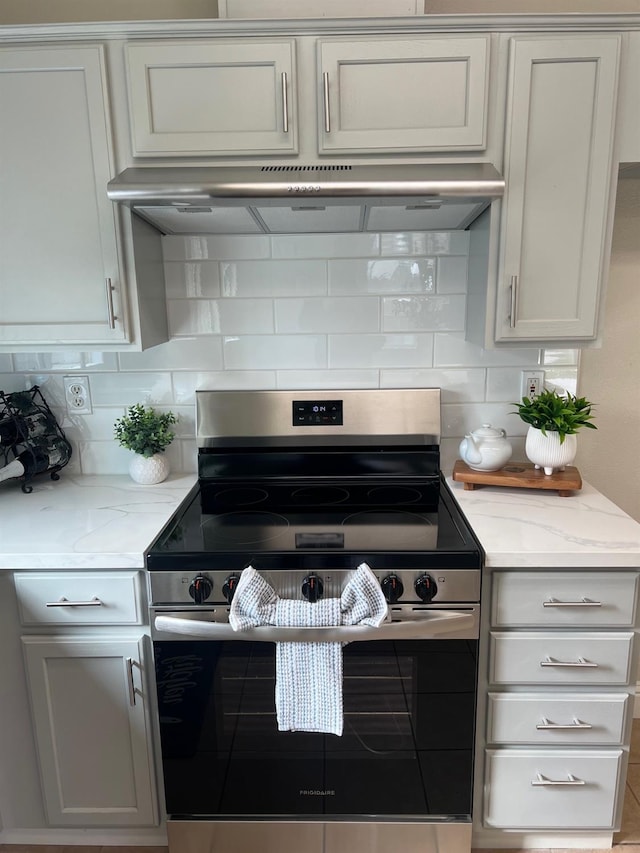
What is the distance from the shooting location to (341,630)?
1171 millimetres

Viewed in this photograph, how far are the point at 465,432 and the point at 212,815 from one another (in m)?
1.32

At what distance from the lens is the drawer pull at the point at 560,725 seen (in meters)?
1.31

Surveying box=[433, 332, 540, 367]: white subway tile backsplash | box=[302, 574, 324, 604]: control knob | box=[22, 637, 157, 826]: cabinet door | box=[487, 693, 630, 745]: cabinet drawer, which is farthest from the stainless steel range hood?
box=[487, 693, 630, 745]: cabinet drawer

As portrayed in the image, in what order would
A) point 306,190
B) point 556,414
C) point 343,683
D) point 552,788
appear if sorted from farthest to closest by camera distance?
1. point 556,414
2. point 552,788
3. point 343,683
4. point 306,190

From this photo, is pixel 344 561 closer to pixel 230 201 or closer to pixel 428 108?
pixel 230 201

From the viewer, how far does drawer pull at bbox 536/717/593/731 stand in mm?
1312

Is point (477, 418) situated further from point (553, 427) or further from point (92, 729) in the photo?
point (92, 729)

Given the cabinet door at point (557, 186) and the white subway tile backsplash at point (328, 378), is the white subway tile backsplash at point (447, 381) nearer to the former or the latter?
the white subway tile backsplash at point (328, 378)

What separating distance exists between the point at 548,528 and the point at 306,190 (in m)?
1.01

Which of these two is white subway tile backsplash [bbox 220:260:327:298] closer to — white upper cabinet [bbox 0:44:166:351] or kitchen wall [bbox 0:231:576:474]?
kitchen wall [bbox 0:231:576:474]

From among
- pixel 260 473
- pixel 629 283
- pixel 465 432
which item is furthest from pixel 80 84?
pixel 629 283

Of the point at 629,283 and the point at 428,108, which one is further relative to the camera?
the point at 629,283

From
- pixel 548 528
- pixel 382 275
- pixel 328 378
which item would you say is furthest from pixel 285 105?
pixel 548 528

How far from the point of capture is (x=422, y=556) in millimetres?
1211
